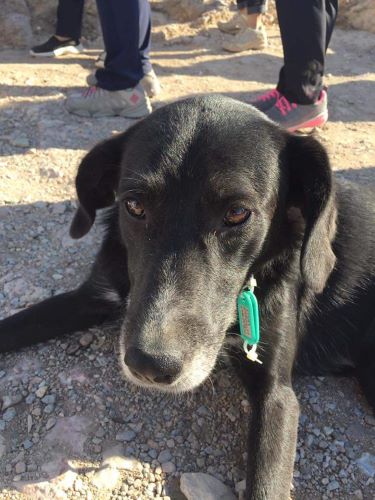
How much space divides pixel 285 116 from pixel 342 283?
214 cm

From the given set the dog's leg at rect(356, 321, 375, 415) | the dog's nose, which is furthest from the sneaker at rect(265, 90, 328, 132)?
the dog's nose

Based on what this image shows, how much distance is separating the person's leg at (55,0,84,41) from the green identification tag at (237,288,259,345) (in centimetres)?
469

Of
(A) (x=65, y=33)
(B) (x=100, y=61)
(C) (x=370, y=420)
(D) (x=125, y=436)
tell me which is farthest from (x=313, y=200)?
(A) (x=65, y=33)

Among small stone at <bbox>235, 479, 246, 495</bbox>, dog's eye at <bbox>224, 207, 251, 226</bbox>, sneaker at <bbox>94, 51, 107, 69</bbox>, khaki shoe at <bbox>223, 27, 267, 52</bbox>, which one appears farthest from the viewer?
khaki shoe at <bbox>223, 27, 267, 52</bbox>

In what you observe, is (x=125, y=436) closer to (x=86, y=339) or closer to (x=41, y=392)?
(x=41, y=392)

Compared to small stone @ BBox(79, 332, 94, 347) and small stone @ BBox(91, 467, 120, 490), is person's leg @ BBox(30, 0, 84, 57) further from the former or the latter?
small stone @ BBox(91, 467, 120, 490)

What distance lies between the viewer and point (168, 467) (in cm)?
219

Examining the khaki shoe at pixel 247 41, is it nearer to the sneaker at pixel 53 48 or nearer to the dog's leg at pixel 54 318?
the sneaker at pixel 53 48

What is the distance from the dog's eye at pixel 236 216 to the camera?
1898 millimetres

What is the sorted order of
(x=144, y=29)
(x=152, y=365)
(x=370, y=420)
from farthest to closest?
1. (x=144, y=29)
2. (x=370, y=420)
3. (x=152, y=365)

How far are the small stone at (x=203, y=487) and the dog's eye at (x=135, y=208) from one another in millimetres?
1046

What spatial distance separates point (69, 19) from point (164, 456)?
4.95 m

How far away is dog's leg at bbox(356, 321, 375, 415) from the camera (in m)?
2.56

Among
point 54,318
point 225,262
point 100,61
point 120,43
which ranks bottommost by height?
point 100,61
